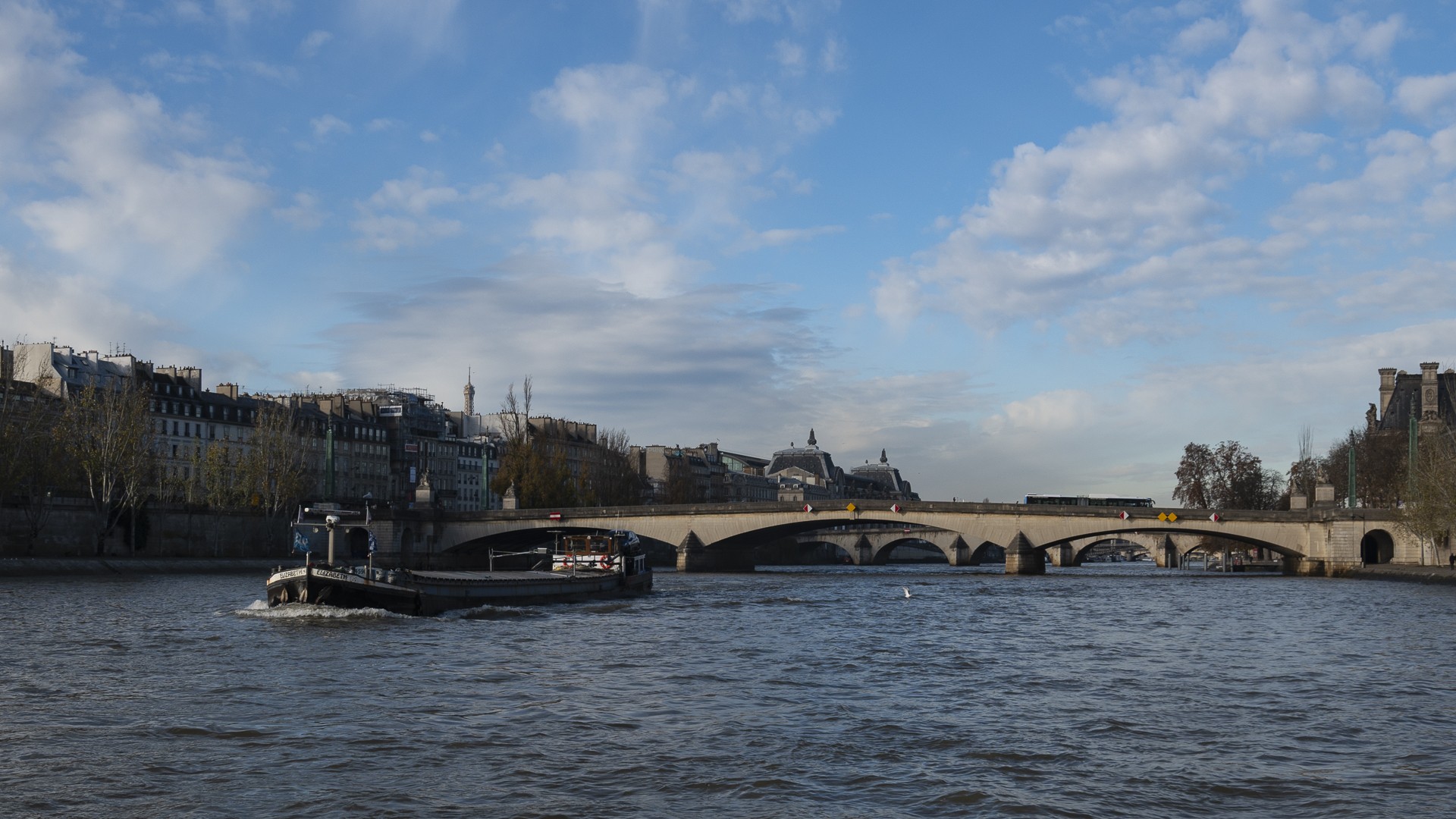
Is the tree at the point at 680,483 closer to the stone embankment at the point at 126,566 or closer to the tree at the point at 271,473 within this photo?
the tree at the point at 271,473

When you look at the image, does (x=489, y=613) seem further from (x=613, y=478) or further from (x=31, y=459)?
(x=613, y=478)

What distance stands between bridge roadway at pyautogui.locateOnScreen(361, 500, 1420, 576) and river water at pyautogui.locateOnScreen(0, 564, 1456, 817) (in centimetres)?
4141

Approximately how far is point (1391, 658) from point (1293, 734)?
13.2m

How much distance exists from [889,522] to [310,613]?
59995 mm

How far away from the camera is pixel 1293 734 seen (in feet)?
68.8

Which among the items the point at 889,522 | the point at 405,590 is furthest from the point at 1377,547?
the point at 405,590

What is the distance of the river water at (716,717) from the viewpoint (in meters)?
16.3

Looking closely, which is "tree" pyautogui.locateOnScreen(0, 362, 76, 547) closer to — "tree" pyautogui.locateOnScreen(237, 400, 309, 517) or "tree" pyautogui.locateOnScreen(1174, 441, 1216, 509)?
"tree" pyautogui.locateOnScreen(237, 400, 309, 517)

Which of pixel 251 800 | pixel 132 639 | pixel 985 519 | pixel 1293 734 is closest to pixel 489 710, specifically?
pixel 251 800

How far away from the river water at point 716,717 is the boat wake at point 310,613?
0.16 m

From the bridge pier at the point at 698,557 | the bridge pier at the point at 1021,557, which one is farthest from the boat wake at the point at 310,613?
the bridge pier at the point at 698,557

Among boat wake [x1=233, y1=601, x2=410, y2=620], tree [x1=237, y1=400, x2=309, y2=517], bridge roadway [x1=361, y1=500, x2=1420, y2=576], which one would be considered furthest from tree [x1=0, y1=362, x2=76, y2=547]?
boat wake [x1=233, y1=601, x2=410, y2=620]

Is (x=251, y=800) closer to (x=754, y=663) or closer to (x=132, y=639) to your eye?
(x=754, y=663)

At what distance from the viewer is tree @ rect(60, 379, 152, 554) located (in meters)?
81.1
